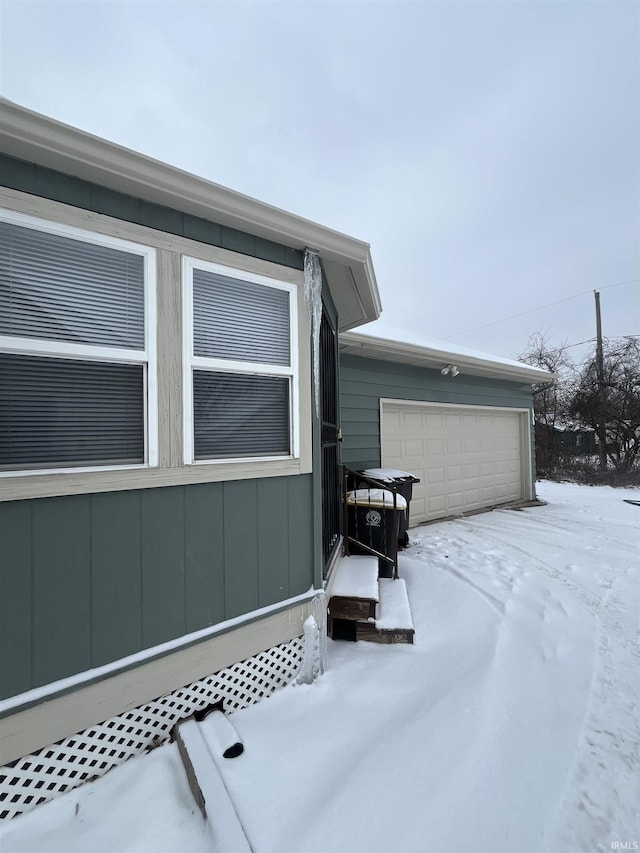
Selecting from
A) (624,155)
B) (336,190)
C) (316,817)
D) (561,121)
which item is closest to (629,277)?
(624,155)

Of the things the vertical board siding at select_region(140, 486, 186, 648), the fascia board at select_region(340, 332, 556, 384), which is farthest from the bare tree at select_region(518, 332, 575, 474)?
the vertical board siding at select_region(140, 486, 186, 648)

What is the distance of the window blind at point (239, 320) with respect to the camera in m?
2.09

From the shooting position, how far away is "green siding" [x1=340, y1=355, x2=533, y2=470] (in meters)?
5.08

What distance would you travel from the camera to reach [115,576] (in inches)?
68.6

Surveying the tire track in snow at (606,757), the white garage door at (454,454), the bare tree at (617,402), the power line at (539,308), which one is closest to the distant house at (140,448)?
the tire track in snow at (606,757)

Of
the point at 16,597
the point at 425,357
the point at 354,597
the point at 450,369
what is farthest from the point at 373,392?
the point at 16,597

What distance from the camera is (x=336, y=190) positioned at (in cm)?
1261

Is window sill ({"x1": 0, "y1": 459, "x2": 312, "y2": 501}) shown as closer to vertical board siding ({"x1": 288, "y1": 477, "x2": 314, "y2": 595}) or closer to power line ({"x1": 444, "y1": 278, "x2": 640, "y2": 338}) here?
vertical board siding ({"x1": 288, "y1": 477, "x2": 314, "y2": 595})

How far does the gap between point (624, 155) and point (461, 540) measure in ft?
31.8

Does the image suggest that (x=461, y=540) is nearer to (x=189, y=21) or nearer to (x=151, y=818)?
(x=151, y=818)

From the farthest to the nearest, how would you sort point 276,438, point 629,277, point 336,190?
point 629,277, point 336,190, point 276,438

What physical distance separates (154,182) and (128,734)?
Answer: 2.58 metres

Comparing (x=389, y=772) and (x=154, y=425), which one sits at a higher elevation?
(x=154, y=425)

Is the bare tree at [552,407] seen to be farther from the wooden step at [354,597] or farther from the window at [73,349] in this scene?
the window at [73,349]
